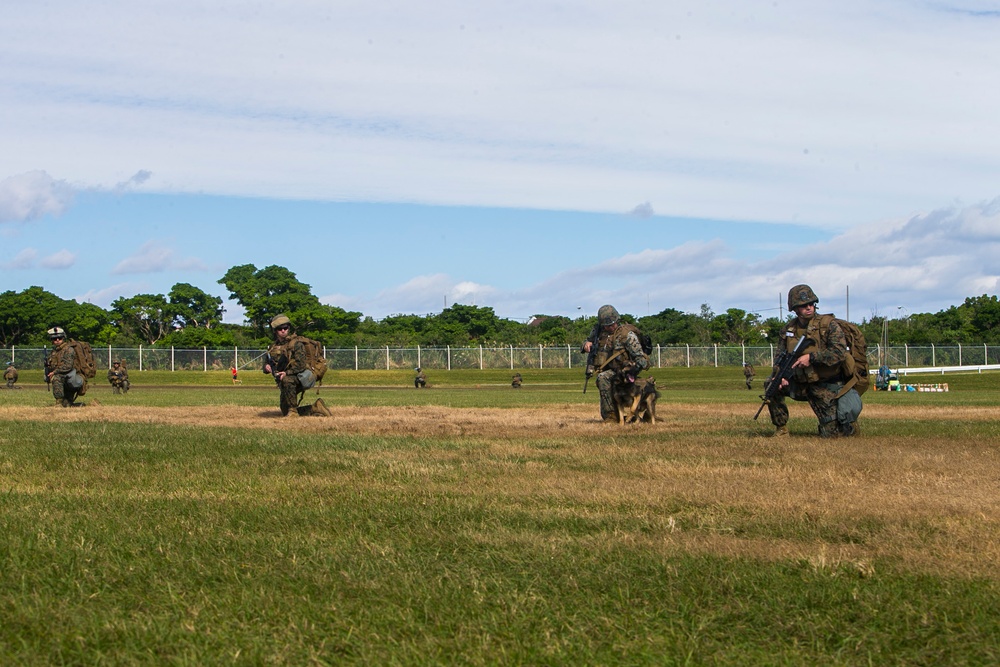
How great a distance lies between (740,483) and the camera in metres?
8.73

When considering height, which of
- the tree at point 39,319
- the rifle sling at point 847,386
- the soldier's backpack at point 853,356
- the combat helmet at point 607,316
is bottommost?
the rifle sling at point 847,386

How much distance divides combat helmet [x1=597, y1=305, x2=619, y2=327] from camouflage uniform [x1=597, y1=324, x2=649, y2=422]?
0.54 ft

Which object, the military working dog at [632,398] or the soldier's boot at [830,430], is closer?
the soldier's boot at [830,430]

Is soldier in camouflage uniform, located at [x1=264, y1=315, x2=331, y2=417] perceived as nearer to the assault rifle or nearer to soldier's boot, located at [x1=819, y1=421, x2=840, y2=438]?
the assault rifle

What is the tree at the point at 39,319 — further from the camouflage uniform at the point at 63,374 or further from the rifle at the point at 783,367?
the rifle at the point at 783,367

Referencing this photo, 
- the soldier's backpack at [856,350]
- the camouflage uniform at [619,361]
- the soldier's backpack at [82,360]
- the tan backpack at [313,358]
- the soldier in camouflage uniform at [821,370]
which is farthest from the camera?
the soldier's backpack at [82,360]

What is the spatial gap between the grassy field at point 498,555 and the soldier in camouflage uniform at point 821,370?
1.52 meters

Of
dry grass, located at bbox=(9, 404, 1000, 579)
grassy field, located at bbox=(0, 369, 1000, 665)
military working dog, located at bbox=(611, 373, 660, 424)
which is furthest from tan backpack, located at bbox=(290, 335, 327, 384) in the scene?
grassy field, located at bbox=(0, 369, 1000, 665)

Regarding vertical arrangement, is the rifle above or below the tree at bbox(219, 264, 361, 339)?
below

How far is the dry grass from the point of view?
6129mm

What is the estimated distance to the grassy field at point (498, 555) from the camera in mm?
4305

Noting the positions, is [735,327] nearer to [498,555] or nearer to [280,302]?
[280,302]

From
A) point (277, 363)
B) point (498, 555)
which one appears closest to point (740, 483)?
point (498, 555)

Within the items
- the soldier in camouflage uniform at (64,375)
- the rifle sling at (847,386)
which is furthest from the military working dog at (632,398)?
the soldier in camouflage uniform at (64,375)
